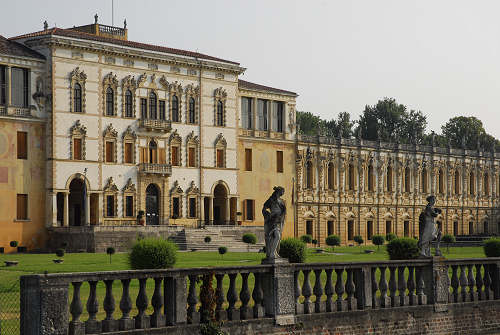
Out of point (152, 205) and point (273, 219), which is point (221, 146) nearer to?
point (152, 205)

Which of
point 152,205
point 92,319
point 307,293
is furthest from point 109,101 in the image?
point 92,319

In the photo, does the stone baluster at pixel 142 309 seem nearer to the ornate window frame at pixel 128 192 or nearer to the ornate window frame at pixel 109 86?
the ornate window frame at pixel 109 86

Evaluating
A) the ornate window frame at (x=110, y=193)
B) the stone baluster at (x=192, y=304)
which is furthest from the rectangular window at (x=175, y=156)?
the stone baluster at (x=192, y=304)

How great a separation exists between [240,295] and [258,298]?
52 cm

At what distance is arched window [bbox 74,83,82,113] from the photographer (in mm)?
59906

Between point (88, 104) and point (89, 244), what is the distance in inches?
390

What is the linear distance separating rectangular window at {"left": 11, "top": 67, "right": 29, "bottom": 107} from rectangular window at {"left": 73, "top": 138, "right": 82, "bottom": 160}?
3.90 meters

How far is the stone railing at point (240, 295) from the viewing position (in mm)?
12906

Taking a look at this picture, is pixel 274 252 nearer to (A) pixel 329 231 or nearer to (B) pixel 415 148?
(A) pixel 329 231

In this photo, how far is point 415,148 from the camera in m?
88.9

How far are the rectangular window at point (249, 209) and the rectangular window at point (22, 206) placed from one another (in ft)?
61.0

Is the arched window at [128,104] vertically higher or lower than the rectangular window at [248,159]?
higher

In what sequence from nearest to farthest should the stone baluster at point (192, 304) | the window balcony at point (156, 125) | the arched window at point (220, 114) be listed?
the stone baluster at point (192, 304) < the window balcony at point (156, 125) < the arched window at point (220, 114)

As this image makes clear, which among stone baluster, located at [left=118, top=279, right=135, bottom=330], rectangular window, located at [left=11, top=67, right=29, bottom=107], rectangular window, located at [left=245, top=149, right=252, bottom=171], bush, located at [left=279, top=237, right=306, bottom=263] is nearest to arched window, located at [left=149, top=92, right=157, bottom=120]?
rectangular window, located at [left=11, top=67, right=29, bottom=107]
